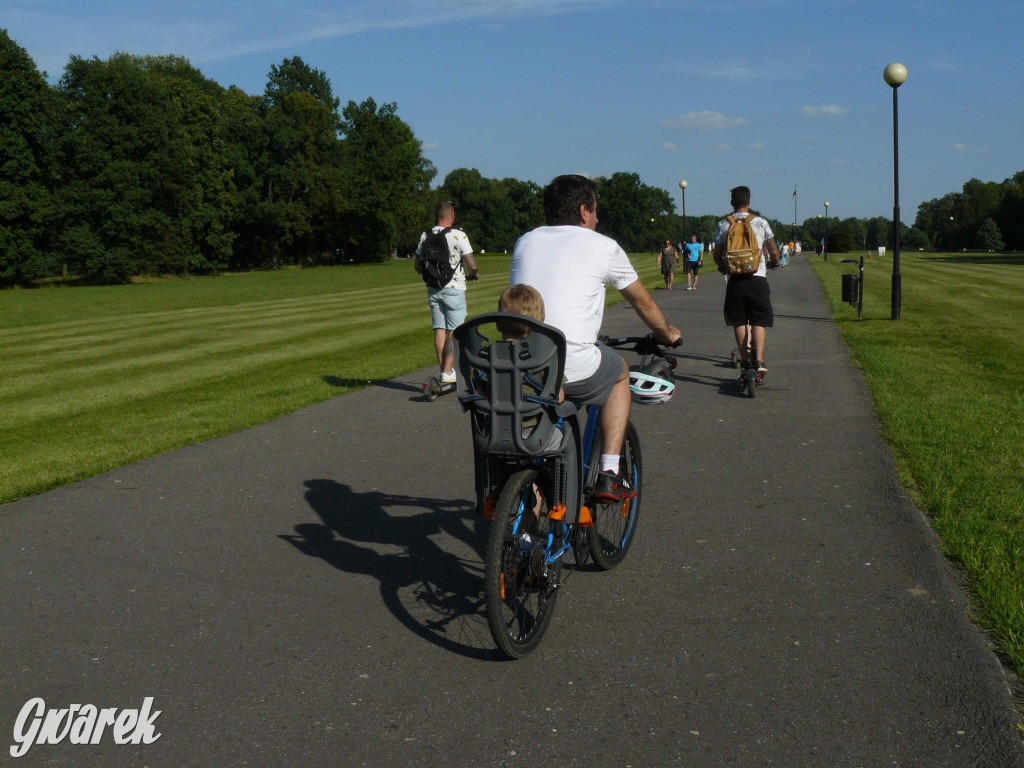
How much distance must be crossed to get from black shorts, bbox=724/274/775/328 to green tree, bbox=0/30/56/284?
52.3 m

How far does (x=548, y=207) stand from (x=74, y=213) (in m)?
59.2

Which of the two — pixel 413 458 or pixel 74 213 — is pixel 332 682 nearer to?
pixel 413 458

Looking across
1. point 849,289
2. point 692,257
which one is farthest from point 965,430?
point 692,257

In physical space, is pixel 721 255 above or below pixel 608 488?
above

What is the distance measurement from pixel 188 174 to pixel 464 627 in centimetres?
6607

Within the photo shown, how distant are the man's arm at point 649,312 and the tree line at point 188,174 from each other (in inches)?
1648

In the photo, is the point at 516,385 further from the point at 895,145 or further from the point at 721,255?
the point at 895,145

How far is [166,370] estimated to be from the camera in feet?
46.7

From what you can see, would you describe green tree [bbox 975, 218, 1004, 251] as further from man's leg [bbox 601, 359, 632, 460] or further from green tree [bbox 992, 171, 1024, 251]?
man's leg [bbox 601, 359, 632, 460]

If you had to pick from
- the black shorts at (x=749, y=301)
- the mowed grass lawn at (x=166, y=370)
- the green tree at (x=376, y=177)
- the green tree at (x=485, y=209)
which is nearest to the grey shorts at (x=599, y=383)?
the mowed grass lawn at (x=166, y=370)

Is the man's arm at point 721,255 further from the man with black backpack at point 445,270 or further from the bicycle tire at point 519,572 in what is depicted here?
the bicycle tire at point 519,572

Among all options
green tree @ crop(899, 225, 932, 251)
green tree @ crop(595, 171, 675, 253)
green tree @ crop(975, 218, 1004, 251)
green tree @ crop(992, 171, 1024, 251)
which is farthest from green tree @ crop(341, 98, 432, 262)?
green tree @ crop(899, 225, 932, 251)

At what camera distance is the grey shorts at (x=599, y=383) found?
14.7 ft

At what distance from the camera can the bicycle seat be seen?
386cm
